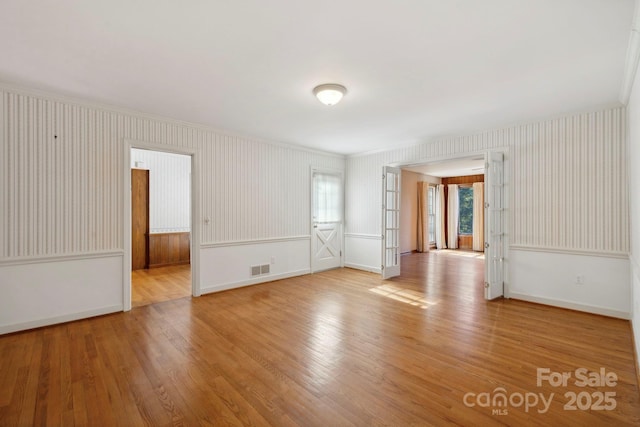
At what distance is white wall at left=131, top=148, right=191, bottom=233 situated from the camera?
7102 mm

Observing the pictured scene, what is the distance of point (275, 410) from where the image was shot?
6.48ft

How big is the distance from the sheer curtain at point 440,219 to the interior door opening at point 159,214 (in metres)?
8.44

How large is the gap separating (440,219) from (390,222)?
5.92 metres

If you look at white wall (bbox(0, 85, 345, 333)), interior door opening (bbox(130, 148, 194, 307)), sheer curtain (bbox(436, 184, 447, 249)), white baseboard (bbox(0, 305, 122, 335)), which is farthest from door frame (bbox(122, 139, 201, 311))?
sheer curtain (bbox(436, 184, 447, 249))

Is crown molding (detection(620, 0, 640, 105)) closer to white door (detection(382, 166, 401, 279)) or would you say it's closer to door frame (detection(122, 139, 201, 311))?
white door (detection(382, 166, 401, 279))

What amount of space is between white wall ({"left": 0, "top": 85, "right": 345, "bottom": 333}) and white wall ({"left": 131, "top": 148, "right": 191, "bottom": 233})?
112 inches

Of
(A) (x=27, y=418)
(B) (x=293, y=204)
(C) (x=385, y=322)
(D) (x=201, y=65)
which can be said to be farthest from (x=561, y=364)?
(B) (x=293, y=204)

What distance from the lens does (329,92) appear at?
3166mm

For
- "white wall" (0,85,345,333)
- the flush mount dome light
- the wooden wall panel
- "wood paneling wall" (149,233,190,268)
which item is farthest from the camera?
"wood paneling wall" (149,233,190,268)

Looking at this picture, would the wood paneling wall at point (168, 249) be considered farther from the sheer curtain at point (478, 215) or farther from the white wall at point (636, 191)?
the sheer curtain at point (478, 215)

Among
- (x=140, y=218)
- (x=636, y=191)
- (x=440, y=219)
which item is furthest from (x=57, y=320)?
(x=440, y=219)

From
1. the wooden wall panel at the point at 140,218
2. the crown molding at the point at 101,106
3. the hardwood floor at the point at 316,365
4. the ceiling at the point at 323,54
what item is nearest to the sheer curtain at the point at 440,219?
the hardwood floor at the point at 316,365

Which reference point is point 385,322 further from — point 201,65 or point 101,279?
point 101,279

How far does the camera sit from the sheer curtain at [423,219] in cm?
1005
